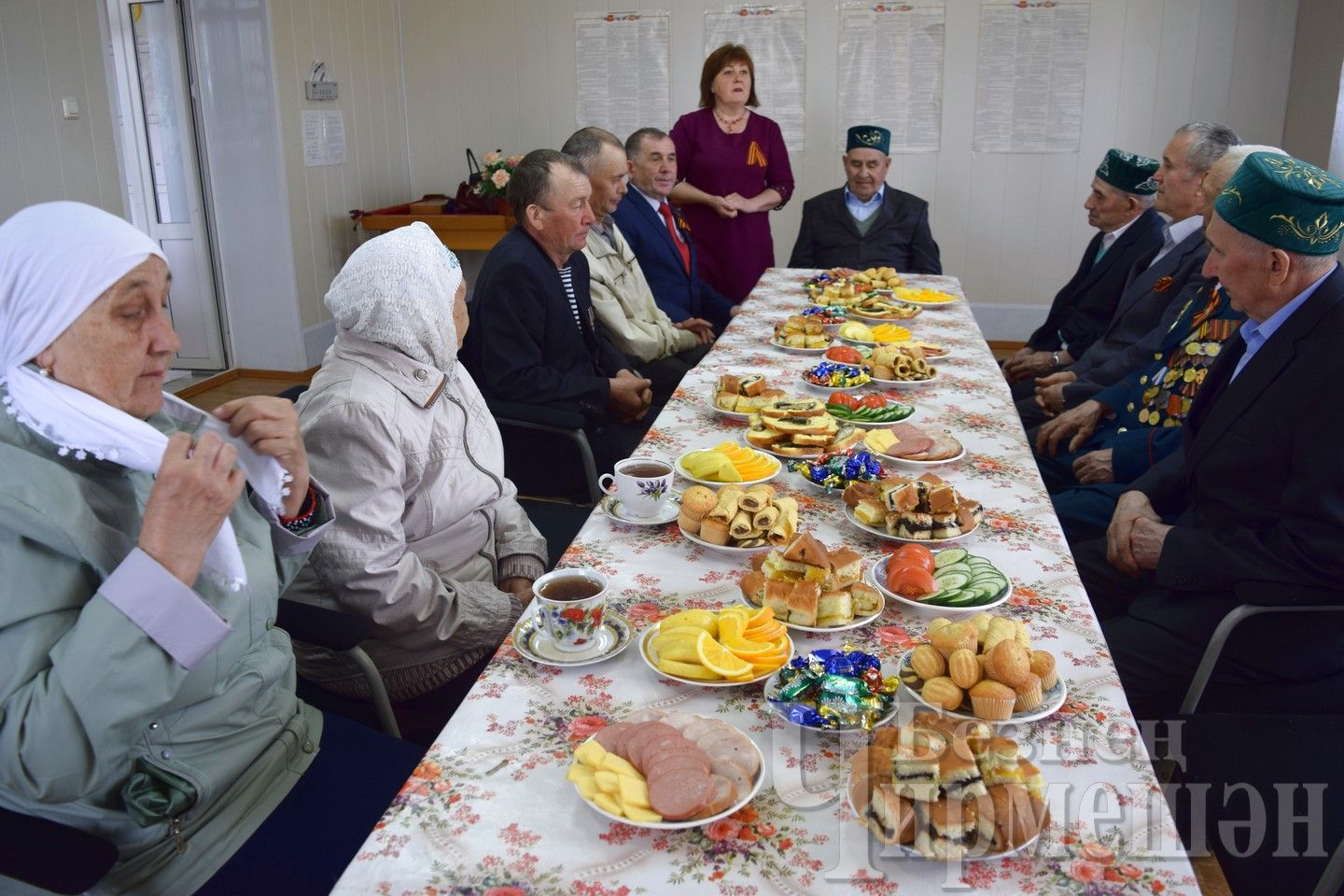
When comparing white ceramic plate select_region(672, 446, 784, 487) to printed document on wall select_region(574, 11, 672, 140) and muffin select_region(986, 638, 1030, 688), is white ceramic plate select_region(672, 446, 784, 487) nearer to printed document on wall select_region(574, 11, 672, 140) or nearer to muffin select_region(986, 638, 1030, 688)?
muffin select_region(986, 638, 1030, 688)

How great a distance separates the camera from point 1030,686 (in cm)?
112

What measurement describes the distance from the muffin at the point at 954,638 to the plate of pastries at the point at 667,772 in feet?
0.87

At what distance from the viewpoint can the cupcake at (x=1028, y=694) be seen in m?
1.12

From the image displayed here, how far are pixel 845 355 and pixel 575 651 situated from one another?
1.67 m

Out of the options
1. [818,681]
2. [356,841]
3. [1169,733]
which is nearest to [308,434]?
[356,841]

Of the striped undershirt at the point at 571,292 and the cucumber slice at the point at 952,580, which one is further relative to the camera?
the striped undershirt at the point at 571,292

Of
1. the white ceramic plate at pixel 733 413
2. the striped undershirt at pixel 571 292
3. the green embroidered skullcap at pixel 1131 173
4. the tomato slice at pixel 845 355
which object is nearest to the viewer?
the white ceramic plate at pixel 733 413

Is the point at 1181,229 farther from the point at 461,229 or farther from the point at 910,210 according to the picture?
the point at 461,229

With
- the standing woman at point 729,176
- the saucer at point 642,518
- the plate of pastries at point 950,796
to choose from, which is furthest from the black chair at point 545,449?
the standing woman at point 729,176

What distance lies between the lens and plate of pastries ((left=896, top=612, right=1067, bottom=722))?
1115 mm

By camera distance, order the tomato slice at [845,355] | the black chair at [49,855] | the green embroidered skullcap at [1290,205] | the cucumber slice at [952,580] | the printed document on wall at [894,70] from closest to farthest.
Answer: the black chair at [49,855], the cucumber slice at [952,580], the green embroidered skullcap at [1290,205], the tomato slice at [845,355], the printed document on wall at [894,70]

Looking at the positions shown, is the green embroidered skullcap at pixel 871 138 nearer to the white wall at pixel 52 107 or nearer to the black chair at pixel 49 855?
the white wall at pixel 52 107

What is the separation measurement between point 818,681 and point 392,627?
864 mm

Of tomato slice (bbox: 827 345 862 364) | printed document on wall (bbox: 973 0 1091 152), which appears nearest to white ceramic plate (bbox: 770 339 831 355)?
tomato slice (bbox: 827 345 862 364)
